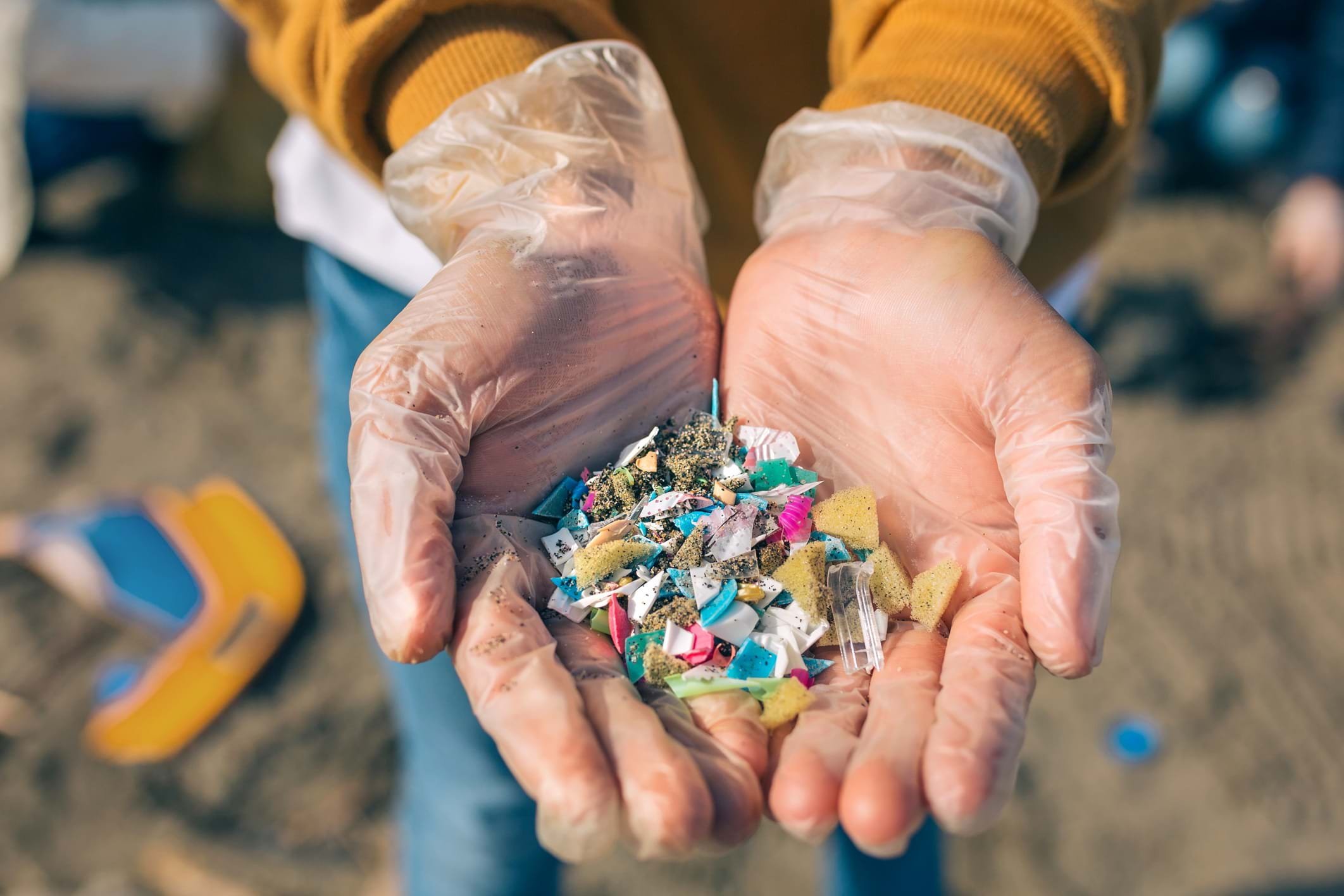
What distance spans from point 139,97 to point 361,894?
11.4 feet

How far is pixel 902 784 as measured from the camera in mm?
1132

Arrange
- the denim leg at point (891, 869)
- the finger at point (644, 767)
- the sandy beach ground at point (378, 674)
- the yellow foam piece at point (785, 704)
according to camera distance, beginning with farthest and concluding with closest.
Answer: the sandy beach ground at point (378, 674)
the denim leg at point (891, 869)
the yellow foam piece at point (785, 704)
the finger at point (644, 767)

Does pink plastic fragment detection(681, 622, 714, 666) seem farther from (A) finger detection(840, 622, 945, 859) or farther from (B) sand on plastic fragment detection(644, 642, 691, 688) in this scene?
(A) finger detection(840, 622, 945, 859)

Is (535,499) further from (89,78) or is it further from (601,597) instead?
(89,78)

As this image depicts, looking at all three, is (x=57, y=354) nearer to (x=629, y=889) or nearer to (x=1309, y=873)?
(x=629, y=889)

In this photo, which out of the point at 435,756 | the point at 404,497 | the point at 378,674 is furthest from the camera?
the point at 378,674

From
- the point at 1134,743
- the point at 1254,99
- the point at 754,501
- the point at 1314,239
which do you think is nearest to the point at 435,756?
the point at 754,501

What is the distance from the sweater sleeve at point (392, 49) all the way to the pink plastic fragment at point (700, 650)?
3.26 feet

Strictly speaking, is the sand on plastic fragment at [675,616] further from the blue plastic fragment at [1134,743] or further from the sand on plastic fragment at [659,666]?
the blue plastic fragment at [1134,743]

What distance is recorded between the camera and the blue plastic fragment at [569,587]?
1431 mm

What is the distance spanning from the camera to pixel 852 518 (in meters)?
1.51

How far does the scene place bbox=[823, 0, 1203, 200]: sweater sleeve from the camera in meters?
1.49

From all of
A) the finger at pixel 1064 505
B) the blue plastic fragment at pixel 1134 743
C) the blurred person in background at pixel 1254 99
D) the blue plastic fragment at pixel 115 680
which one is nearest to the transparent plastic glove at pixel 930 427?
the finger at pixel 1064 505

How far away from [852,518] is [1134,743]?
1782 mm
